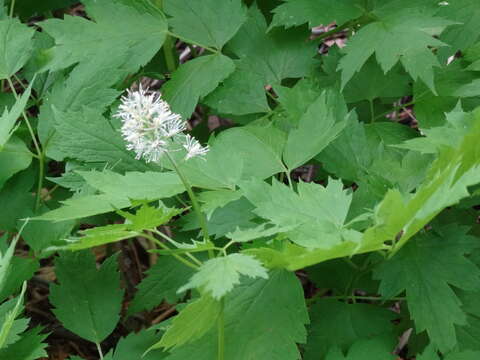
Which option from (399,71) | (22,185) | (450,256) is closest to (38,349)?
(22,185)

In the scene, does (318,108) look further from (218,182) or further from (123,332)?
(123,332)

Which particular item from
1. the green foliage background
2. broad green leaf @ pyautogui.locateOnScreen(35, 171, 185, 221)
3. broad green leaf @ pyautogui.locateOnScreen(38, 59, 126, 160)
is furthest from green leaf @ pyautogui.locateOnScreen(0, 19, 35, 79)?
broad green leaf @ pyautogui.locateOnScreen(35, 171, 185, 221)

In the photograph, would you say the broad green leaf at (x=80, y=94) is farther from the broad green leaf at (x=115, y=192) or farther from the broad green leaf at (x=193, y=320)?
the broad green leaf at (x=193, y=320)

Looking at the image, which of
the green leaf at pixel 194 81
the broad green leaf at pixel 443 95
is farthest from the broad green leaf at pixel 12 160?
the broad green leaf at pixel 443 95

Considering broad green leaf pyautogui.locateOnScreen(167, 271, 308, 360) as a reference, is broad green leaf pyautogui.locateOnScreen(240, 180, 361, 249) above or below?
above

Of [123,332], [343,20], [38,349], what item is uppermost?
[343,20]

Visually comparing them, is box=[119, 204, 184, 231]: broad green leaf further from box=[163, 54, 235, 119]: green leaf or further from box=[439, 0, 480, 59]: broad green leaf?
box=[439, 0, 480, 59]: broad green leaf
